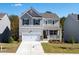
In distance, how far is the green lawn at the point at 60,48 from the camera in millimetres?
18484

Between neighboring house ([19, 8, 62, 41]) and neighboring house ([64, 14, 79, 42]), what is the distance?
47 cm

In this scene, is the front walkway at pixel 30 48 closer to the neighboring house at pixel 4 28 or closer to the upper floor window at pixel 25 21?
the neighboring house at pixel 4 28

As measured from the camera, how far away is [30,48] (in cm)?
1878

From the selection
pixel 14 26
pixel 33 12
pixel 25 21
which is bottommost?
pixel 14 26

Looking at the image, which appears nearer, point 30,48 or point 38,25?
point 30,48

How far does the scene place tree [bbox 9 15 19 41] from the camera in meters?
18.7

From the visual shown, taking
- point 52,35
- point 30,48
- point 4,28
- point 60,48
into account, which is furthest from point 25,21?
point 60,48

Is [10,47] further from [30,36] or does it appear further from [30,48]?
[30,36]

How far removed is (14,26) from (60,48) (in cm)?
260

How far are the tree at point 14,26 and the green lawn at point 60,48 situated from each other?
1.47 m

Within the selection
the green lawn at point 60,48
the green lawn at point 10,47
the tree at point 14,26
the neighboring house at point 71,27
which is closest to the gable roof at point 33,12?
the tree at point 14,26

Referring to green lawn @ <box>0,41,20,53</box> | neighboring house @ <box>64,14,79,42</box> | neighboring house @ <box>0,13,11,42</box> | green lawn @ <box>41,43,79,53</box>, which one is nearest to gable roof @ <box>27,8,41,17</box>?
neighboring house @ <box>0,13,11,42</box>

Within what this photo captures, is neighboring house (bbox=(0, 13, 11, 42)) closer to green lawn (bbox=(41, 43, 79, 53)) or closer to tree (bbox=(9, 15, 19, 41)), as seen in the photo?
tree (bbox=(9, 15, 19, 41))

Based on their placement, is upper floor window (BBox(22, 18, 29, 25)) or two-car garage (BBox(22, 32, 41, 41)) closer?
two-car garage (BBox(22, 32, 41, 41))
